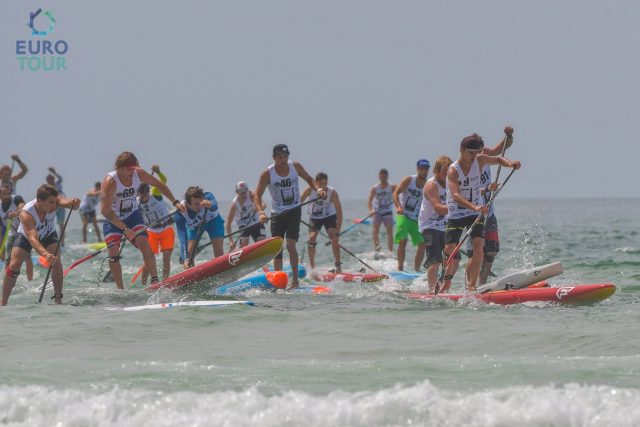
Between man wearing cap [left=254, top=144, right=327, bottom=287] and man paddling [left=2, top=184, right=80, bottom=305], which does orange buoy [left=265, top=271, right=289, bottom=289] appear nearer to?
man wearing cap [left=254, top=144, right=327, bottom=287]

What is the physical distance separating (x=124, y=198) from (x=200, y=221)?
232 centimetres

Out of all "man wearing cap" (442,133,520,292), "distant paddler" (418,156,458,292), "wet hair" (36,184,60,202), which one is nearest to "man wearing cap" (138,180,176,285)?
"wet hair" (36,184,60,202)

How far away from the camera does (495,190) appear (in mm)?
12078

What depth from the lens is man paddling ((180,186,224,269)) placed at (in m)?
14.4

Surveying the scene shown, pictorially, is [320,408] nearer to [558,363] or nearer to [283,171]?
[558,363]

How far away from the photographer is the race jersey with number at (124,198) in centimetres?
1239

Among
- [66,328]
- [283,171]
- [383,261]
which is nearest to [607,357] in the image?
[66,328]

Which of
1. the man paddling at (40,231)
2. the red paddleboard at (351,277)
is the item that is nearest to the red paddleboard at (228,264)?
the man paddling at (40,231)

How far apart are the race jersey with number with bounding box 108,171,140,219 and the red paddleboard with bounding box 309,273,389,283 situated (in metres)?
4.42

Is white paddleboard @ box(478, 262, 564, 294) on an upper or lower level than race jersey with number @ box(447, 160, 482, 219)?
lower

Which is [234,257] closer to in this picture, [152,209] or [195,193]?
[195,193]

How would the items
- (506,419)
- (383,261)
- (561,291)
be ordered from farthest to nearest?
(383,261) < (561,291) < (506,419)

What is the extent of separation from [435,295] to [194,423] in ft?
18.1

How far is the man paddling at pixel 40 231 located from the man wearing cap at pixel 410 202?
6.41 m
